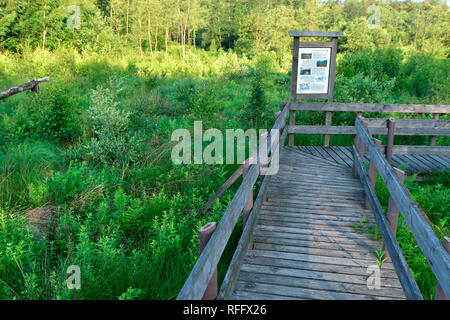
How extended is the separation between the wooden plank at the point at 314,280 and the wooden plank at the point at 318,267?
0.08 m

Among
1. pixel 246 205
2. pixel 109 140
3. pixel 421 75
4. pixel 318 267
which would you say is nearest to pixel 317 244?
pixel 318 267

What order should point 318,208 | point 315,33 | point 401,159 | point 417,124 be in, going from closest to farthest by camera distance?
point 318,208, point 417,124, point 401,159, point 315,33

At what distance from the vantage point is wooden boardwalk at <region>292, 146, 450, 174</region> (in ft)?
26.4

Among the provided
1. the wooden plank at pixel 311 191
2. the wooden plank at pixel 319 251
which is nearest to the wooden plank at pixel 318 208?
the wooden plank at pixel 311 191

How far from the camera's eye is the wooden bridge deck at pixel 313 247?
3.58 metres

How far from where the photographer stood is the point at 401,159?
28.5 ft

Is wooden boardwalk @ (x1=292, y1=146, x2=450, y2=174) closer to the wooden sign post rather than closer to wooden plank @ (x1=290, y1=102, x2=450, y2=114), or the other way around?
the wooden sign post

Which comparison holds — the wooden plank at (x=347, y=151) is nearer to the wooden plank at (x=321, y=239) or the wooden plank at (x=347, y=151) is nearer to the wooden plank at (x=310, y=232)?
the wooden plank at (x=310, y=232)

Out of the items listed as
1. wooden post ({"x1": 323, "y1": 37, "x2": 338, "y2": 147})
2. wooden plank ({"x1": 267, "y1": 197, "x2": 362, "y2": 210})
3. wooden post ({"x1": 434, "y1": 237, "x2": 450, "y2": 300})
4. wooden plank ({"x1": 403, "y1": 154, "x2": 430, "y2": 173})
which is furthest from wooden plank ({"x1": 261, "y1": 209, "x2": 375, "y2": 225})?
wooden post ({"x1": 323, "y1": 37, "x2": 338, "y2": 147})

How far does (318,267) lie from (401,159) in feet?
18.8

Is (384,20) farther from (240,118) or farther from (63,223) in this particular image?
(63,223)

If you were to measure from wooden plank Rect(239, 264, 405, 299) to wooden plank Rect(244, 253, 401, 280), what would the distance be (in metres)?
0.08

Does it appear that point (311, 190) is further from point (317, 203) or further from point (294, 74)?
point (294, 74)

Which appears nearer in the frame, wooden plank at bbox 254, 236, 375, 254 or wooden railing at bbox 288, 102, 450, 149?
wooden plank at bbox 254, 236, 375, 254
